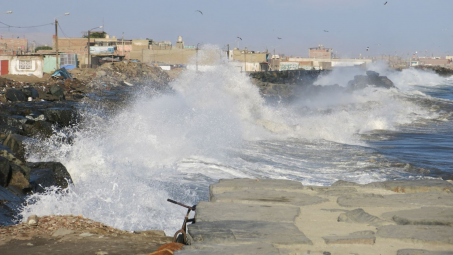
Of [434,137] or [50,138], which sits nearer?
[50,138]

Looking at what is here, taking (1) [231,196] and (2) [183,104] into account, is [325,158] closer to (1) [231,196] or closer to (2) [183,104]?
(2) [183,104]

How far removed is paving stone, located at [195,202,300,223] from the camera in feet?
11.8

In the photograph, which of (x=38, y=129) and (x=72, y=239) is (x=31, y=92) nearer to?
(x=38, y=129)

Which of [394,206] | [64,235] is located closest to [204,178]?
[64,235]

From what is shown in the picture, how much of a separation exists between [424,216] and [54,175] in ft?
21.5

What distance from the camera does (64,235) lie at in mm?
4621

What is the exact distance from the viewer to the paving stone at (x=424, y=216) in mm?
3512

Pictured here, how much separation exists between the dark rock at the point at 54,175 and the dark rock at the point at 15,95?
11.9 m

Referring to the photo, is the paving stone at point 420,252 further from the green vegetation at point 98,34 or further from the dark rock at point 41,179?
the green vegetation at point 98,34

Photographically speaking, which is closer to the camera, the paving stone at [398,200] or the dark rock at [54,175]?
the paving stone at [398,200]

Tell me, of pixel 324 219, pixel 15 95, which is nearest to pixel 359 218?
pixel 324 219

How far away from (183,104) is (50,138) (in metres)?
6.78

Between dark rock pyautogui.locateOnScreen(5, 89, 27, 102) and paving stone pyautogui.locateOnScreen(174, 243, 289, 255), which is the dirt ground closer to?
paving stone pyautogui.locateOnScreen(174, 243, 289, 255)

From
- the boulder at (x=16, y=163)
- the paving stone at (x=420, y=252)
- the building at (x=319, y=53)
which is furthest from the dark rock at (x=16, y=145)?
the building at (x=319, y=53)
